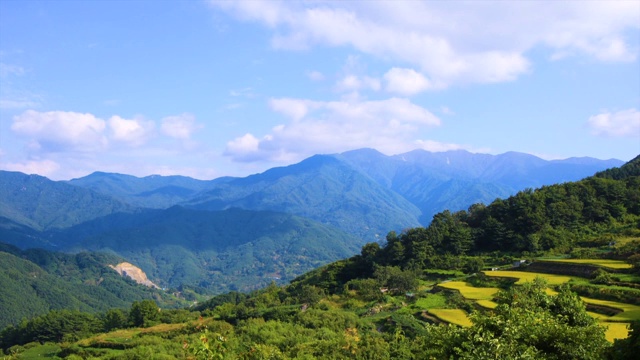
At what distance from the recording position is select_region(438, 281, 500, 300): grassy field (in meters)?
31.5

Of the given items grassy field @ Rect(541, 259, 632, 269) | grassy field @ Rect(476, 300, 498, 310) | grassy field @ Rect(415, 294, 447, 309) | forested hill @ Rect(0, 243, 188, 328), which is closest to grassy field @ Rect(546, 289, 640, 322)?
grassy field @ Rect(476, 300, 498, 310)

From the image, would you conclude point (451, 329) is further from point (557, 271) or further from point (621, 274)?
point (557, 271)

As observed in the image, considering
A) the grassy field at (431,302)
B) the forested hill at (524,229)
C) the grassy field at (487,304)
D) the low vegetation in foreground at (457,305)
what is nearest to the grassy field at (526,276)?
the low vegetation in foreground at (457,305)

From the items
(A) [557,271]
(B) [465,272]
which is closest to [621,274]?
(A) [557,271]

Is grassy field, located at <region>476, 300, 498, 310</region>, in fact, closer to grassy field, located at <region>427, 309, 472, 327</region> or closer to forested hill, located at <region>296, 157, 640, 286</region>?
grassy field, located at <region>427, 309, 472, 327</region>

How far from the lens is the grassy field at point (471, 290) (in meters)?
31.5

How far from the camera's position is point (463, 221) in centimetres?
5894

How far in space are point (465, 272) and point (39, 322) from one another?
54889mm

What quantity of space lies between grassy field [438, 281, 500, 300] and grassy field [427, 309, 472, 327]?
275 centimetres

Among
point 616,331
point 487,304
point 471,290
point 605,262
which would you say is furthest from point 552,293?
point 605,262

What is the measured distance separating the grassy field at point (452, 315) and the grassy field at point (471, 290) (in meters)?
2.75

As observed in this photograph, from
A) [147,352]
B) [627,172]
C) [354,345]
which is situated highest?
[627,172]

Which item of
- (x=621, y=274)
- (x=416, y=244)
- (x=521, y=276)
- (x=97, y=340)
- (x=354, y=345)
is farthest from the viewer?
(x=416, y=244)

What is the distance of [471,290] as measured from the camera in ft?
112
